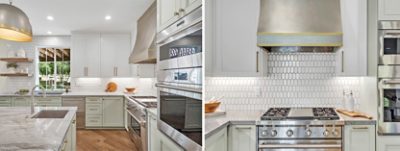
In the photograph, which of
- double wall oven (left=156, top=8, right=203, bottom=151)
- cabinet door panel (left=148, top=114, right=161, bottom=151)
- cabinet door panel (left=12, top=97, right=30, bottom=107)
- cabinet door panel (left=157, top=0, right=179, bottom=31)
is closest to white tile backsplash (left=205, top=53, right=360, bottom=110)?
cabinet door panel (left=148, top=114, right=161, bottom=151)

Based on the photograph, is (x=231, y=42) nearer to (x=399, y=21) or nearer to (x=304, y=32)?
(x=304, y=32)

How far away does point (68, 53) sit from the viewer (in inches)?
212

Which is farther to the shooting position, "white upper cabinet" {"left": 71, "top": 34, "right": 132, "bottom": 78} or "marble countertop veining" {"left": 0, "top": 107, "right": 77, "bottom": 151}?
"white upper cabinet" {"left": 71, "top": 34, "right": 132, "bottom": 78}

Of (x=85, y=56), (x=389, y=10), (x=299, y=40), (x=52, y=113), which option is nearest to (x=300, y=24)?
(x=299, y=40)

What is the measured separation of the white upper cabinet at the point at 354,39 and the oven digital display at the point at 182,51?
2073mm

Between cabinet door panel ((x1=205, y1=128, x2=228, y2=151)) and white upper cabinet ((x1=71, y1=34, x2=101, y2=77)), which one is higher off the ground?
white upper cabinet ((x1=71, y1=34, x2=101, y2=77))

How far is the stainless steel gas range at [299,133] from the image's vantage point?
2453 mm

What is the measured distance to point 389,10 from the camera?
2.59 m

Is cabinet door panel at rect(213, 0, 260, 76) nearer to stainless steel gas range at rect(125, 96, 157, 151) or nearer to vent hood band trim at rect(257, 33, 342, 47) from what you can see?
vent hood band trim at rect(257, 33, 342, 47)

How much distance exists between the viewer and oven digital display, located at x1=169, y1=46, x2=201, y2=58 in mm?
905

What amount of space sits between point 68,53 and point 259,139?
408 centimetres

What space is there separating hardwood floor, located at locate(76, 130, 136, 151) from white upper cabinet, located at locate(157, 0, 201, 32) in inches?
124

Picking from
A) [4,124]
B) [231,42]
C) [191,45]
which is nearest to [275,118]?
[231,42]

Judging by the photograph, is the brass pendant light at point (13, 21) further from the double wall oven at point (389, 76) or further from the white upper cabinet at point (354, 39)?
the double wall oven at point (389, 76)
